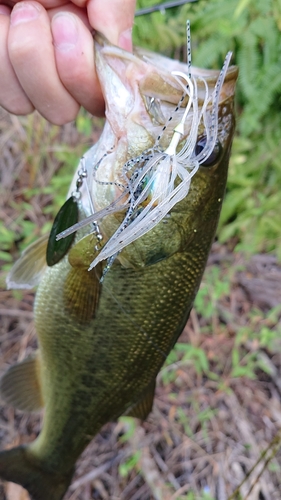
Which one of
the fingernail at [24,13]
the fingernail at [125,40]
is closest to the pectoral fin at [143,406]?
the fingernail at [125,40]

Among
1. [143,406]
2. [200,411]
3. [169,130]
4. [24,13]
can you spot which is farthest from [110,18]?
[200,411]

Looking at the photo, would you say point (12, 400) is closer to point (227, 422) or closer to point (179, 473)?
point (179, 473)

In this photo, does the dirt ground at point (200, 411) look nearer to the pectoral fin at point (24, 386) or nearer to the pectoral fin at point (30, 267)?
the pectoral fin at point (24, 386)

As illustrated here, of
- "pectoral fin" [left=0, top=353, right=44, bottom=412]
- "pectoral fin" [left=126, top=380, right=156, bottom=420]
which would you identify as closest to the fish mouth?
"pectoral fin" [left=126, top=380, right=156, bottom=420]

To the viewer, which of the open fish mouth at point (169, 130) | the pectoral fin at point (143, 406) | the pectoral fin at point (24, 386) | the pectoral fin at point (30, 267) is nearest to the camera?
the open fish mouth at point (169, 130)

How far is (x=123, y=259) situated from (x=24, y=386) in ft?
2.86

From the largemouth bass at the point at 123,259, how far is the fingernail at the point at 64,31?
0.22 ft

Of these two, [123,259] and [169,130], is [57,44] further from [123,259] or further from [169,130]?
[123,259]

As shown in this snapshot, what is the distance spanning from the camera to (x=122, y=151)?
108 centimetres

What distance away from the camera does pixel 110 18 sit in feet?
3.69

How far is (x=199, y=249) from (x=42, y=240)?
53 centimetres

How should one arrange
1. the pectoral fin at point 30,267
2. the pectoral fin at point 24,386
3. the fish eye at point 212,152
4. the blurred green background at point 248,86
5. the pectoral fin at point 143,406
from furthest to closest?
the blurred green background at point 248,86 < the pectoral fin at point 24,386 < the pectoral fin at point 143,406 < the pectoral fin at point 30,267 < the fish eye at point 212,152

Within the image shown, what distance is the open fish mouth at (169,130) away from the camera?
0.94 m

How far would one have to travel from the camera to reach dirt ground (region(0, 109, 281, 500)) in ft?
7.91
